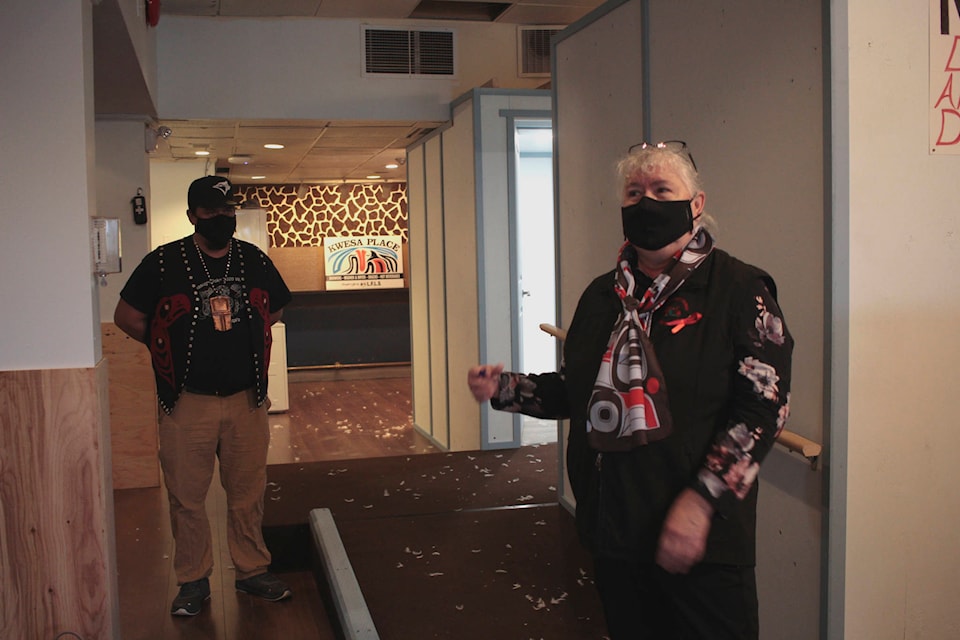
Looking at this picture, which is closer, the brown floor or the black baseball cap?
the brown floor

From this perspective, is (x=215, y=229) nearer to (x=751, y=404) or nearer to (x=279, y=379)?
(x=751, y=404)

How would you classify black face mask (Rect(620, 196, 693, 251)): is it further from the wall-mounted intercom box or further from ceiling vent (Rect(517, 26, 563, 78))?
ceiling vent (Rect(517, 26, 563, 78))

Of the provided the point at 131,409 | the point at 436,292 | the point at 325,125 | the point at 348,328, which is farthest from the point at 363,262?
the point at 131,409

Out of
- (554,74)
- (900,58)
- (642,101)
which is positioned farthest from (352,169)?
(900,58)

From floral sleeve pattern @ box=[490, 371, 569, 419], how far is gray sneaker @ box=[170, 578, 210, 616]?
76.3 inches

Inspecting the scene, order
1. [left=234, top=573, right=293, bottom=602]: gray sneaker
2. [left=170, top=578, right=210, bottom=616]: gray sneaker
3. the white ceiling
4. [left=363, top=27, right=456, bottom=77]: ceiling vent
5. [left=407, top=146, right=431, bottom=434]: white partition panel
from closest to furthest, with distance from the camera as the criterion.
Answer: [left=170, top=578, right=210, bottom=616]: gray sneaker
[left=234, top=573, right=293, bottom=602]: gray sneaker
the white ceiling
[left=363, top=27, right=456, bottom=77]: ceiling vent
[left=407, top=146, right=431, bottom=434]: white partition panel

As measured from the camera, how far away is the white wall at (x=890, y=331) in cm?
223

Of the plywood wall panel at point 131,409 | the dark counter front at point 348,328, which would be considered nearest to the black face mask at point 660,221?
the plywood wall panel at point 131,409

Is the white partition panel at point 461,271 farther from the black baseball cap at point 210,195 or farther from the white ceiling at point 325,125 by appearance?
the black baseball cap at point 210,195

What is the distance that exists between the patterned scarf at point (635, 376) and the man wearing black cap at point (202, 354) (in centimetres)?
183

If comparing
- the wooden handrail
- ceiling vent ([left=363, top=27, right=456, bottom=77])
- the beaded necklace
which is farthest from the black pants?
ceiling vent ([left=363, top=27, right=456, bottom=77])

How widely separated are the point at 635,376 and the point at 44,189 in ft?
6.14

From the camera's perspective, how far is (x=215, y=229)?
129 inches

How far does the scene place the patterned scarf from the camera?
67.5 inches
